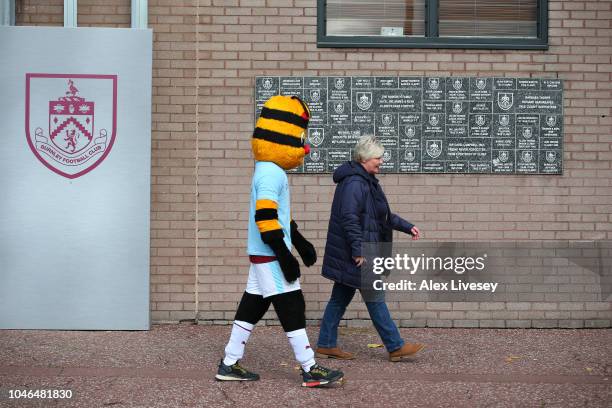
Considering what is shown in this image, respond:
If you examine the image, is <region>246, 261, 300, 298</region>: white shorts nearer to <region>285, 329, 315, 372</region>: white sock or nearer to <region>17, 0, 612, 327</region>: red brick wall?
<region>285, 329, 315, 372</region>: white sock

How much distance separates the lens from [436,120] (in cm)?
877

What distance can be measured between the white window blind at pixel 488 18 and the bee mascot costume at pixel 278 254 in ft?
9.66

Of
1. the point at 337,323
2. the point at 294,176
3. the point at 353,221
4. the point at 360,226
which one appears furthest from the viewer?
the point at 294,176

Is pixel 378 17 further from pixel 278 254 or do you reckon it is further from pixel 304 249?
pixel 278 254

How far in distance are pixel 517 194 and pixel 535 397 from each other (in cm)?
295

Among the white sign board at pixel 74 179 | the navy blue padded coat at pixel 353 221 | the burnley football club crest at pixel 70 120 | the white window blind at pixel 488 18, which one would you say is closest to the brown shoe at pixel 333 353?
the navy blue padded coat at pixel 353 221

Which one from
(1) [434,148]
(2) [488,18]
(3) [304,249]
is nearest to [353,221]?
(3) [304,249]

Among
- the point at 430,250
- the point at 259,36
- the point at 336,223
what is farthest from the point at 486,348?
the point at 259,36

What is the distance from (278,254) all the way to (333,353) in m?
1.44

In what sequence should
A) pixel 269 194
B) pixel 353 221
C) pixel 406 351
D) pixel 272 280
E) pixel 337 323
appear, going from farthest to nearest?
pixel 337 323
pixel 406 351
pixel 353 221
pixel 272 280
pixel 269 194

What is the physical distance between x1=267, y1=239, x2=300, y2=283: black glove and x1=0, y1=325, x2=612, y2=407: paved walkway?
0.77 meters

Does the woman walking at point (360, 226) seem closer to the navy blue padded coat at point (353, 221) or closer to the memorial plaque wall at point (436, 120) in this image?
the navy blue padded coat at point (353, 221)

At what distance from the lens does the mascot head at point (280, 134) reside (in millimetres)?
6387

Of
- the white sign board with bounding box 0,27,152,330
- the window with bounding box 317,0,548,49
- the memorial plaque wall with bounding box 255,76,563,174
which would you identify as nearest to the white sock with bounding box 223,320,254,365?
the white sign board with bounding box 0,27,152,330
